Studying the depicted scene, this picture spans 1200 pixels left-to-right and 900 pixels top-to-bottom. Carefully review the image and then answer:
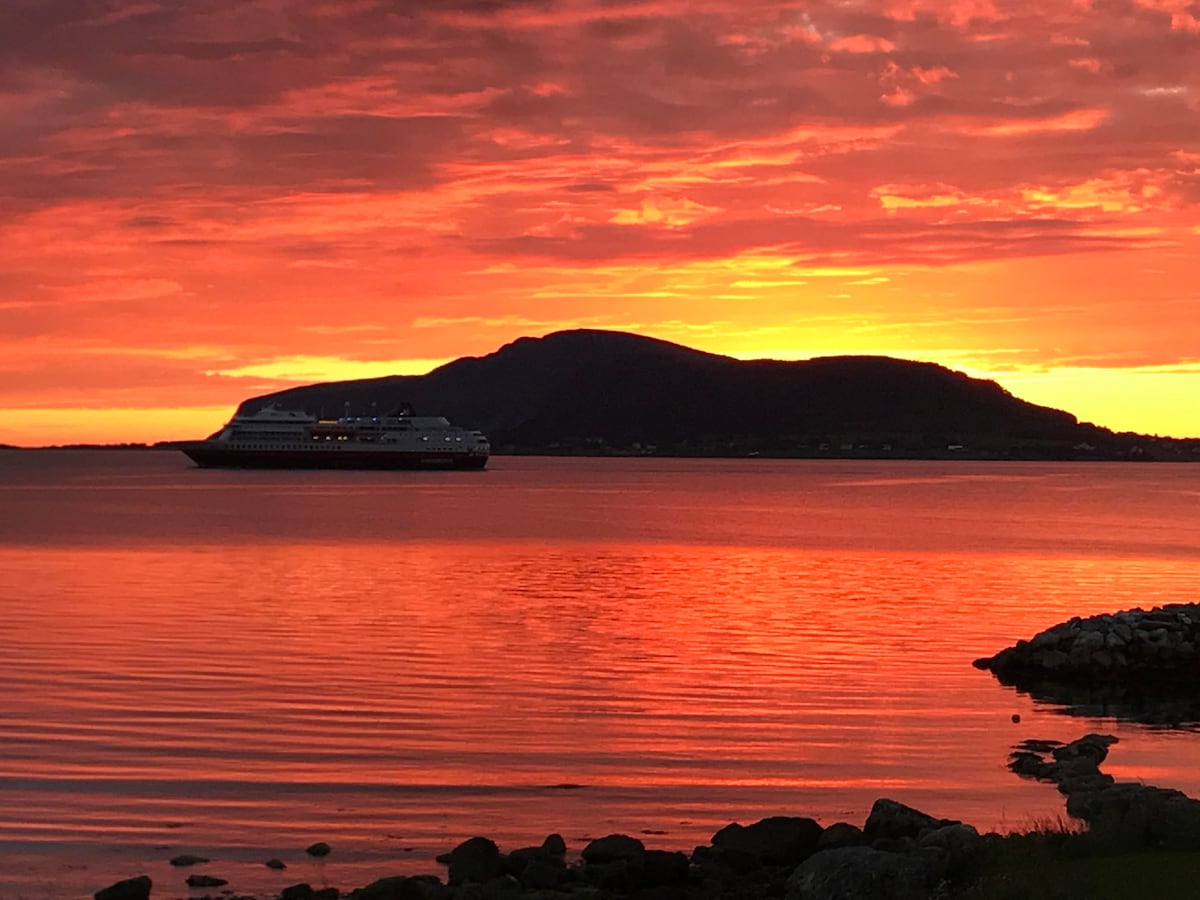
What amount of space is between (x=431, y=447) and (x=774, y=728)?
145884mm

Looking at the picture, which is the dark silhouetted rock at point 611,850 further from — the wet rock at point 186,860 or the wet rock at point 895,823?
the wet rock at point 186,860

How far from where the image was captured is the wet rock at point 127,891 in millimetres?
11570

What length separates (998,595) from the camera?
134 ft

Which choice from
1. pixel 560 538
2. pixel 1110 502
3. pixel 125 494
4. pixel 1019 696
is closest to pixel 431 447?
pixel 125 494

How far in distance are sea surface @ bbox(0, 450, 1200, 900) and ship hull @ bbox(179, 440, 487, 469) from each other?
101583 mm

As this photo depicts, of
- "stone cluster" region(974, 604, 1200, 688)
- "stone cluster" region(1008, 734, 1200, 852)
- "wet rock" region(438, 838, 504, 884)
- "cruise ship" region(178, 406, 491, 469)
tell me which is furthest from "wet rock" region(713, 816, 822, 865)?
"cruise ship" region(178, 406, 491, 469)

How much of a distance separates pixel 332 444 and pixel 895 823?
5858 inches

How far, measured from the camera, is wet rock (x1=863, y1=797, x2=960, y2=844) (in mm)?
12930

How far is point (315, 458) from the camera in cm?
15900

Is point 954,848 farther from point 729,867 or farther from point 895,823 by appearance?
point 729,867

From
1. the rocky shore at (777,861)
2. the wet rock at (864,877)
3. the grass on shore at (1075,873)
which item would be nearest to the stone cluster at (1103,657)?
the rocky shore at (777,861)

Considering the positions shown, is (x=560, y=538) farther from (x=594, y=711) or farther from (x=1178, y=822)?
(x=1178, y=822)

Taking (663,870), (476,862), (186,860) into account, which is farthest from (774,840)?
(186,860)

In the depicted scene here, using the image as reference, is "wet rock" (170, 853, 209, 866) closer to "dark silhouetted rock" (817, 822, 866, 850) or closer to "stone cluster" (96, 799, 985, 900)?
"stone cluster" (96, 799, 985, 900)
